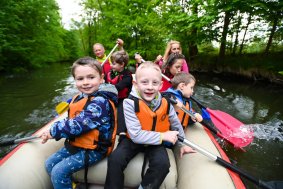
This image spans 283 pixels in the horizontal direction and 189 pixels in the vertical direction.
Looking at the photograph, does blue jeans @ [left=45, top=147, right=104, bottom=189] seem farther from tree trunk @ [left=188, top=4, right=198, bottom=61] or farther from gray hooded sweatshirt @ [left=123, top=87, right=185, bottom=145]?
tree trunk @ [left=188, top=4, right=198, bottom=61]

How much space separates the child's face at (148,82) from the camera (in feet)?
5.54

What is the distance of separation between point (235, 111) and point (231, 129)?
2393 millimetres

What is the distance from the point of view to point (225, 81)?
324 inches

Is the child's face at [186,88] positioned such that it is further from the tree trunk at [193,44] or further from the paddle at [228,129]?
the tree trunk at [193,44]

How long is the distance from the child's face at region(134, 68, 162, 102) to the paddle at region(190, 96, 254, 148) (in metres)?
1.44

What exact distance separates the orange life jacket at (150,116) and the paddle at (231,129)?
1334 millimetres

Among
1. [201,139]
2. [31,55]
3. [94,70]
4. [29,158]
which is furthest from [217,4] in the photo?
[31,55]

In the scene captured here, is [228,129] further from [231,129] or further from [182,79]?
[182,79]

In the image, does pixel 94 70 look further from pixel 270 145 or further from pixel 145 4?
pixel 145 4

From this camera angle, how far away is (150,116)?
1.70 m

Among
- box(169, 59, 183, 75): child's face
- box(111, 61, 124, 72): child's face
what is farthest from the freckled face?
box(111, 61, 124, 72): child's face

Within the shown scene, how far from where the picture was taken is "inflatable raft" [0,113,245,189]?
155 cm

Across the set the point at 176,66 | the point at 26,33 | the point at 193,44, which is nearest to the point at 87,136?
the point at 176,66

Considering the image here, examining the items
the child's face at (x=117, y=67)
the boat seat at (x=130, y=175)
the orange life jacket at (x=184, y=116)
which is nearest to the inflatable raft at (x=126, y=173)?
the boat seat at (x=130, y=175)
